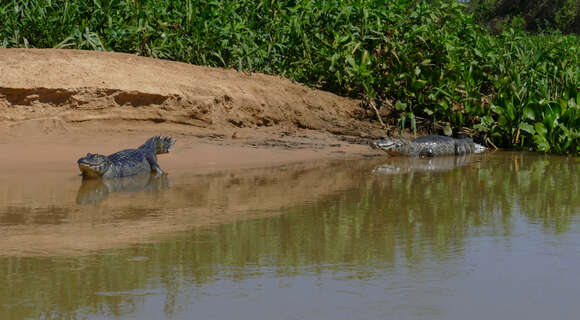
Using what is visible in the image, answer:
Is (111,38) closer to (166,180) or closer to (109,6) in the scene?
(109,6)

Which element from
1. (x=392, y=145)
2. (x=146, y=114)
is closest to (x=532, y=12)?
(x=392, y=145)

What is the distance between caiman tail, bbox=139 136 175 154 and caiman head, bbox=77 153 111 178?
3.12 ft

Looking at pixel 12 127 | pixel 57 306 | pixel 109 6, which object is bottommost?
pixel 57 306

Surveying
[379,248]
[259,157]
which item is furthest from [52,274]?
[259,157]

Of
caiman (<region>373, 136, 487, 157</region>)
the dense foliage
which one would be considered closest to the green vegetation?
caiman (<region>373, 136, 487, 157</region>)

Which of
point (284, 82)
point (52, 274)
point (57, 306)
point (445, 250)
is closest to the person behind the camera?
A: point (57, 306)

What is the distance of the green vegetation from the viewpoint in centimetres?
961

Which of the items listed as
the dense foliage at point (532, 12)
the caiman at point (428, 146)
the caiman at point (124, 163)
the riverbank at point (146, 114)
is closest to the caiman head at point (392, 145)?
the caiman at point (428, 146)

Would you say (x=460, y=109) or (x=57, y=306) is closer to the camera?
(x=57, y=306)

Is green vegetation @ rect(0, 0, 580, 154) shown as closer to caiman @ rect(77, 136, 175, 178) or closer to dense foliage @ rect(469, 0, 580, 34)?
caiman @ rect(77, 136, 175, 178)

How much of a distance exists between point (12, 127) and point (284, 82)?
374 centimetres

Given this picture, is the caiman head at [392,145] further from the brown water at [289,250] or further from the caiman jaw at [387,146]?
the brown water at [289,250]

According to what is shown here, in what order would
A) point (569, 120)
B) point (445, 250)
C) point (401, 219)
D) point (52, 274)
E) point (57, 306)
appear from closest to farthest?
point (57, 306) < point (52, 274) < point (445, 250) < point (401, 219) < point (569, 120)

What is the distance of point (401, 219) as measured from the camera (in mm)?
4617
